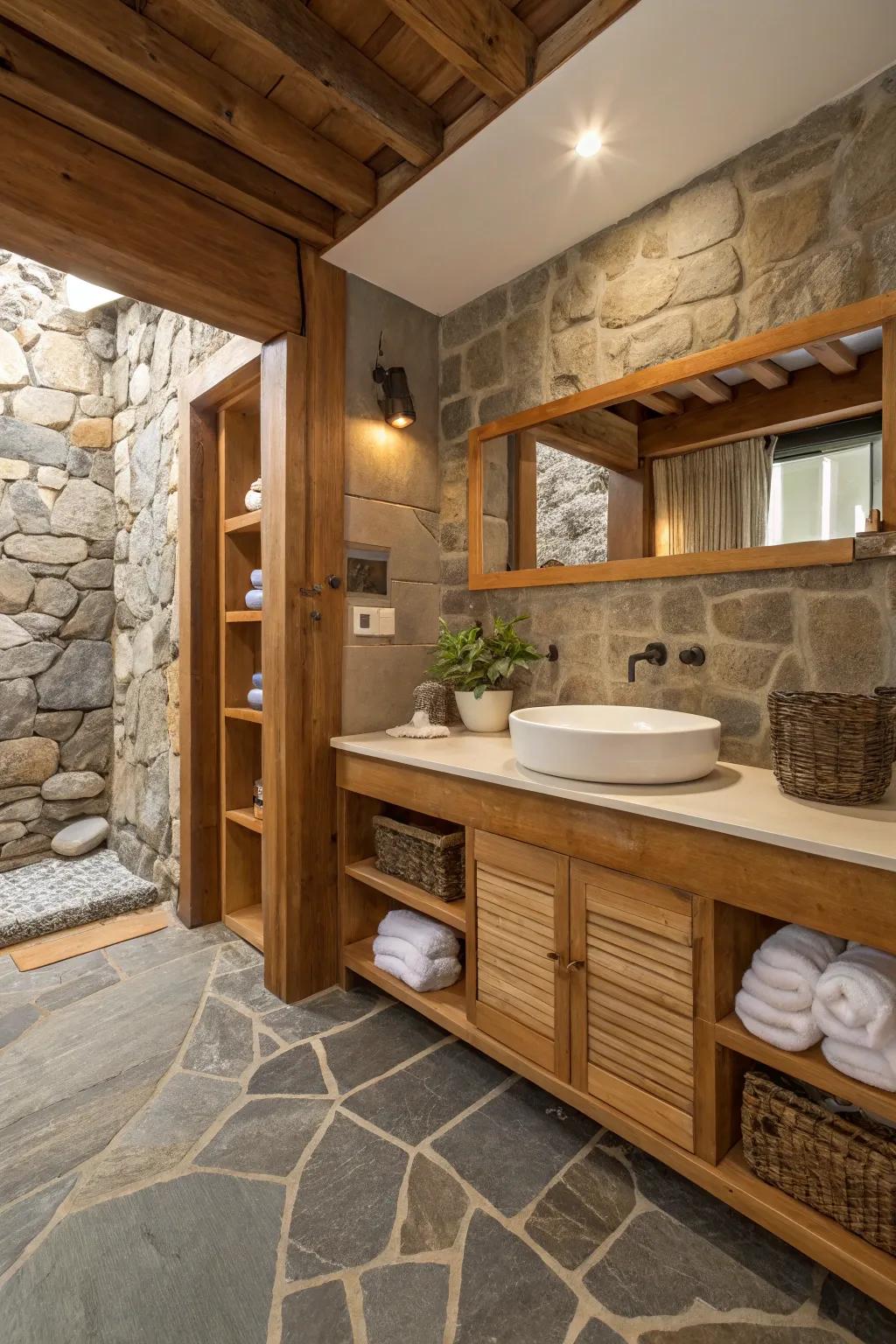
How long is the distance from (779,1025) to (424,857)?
1024 mm

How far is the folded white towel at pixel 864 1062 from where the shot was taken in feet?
3.51

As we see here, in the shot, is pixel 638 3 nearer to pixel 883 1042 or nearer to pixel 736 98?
pixel 736 98

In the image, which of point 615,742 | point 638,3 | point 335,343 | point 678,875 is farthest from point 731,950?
point 335,343

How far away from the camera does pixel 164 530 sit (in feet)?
9.52

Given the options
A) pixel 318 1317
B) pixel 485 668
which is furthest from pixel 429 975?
pixel 485 668

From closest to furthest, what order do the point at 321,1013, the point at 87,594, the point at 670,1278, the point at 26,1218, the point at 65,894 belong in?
the point at 670,1278 → the point at 26,1218 → the point at 321,1013 → the point at 65,894 → the point at 87,594

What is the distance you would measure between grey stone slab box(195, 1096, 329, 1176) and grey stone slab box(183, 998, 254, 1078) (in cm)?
17

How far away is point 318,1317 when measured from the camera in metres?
1.13

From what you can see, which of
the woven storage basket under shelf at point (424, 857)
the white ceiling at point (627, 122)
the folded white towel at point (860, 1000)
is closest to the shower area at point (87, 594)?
the woven storage basket under shelf at point (424, 857)

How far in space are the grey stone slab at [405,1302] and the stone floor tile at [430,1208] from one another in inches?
1.8

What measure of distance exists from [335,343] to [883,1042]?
2.30 meters

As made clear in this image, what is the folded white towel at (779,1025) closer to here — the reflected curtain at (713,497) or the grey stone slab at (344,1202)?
the grey stone slab at (344,1202)

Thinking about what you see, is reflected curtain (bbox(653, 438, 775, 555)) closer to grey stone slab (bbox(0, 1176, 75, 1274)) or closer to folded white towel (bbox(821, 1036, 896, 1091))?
folded white towel (bbox(821, 1036, 896, 1091))

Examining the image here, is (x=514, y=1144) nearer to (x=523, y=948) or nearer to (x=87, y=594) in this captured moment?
(x=523, y=948)
